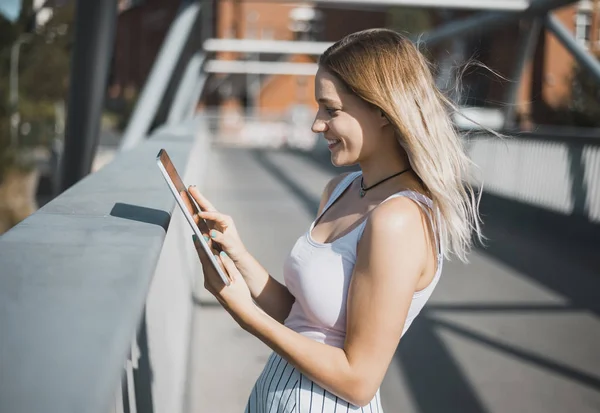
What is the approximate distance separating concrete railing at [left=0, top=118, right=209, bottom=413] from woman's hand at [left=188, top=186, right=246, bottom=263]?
13 cm

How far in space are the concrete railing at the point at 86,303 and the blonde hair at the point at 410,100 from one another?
629 millimetres

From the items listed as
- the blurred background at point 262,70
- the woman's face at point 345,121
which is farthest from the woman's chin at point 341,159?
the blurred background at point 262,70

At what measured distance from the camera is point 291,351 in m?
1.72

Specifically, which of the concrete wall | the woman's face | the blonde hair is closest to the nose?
the woman's face

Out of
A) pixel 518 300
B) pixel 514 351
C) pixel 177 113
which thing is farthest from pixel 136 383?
pixel 177 113

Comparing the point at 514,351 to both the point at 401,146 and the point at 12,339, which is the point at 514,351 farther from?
the point at 12,339

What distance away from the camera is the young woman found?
1.66 metres

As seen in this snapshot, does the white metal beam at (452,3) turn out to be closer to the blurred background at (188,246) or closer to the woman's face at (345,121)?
the blurred background at (188,246)

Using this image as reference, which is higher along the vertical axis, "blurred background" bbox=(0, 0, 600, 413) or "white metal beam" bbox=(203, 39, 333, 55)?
"white metal beam" bbox=(203, 39, 333, 55)

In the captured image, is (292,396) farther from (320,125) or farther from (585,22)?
(585,22)

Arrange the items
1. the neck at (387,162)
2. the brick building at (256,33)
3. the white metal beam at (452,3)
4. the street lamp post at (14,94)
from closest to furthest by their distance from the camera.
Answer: the neck at (387,162) < the white metal beam at (452,3) < the street lamp post at (14,94) < the brick building at (256,33)

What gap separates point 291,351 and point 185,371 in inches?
113

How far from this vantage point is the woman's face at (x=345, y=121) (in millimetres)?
1864

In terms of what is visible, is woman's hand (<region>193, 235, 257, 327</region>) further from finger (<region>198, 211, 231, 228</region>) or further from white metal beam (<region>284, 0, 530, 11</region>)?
white metal beam (<region>284, 0, 530, 11</region>)
